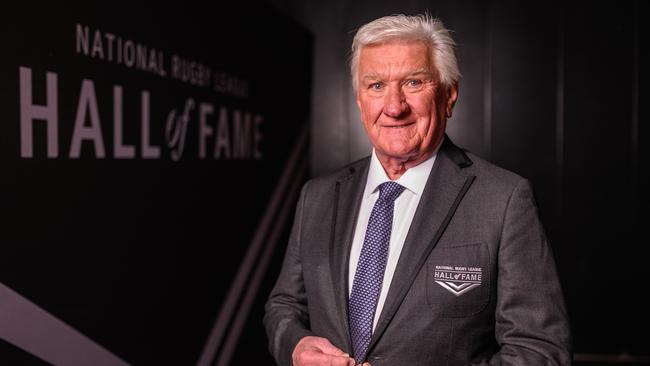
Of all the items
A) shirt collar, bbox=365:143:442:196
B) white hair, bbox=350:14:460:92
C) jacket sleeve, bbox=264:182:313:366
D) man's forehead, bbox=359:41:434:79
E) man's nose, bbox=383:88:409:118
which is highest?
white hair, bbox=350:14:460:92

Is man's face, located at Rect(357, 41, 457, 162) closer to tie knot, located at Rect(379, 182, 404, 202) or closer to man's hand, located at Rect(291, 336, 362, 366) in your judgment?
tie knot, located at Rect(379, 182, 404, 202)

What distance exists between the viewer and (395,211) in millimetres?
1424

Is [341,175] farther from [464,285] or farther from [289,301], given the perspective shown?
[464,285]

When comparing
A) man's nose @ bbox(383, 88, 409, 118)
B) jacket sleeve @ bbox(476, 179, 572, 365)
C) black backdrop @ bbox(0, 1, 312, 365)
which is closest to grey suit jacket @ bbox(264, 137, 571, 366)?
jacket sleeve @ bbox(476, 179, 572, 365)

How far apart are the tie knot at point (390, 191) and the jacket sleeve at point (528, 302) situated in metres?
0.26

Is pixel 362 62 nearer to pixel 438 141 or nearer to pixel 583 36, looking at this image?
pixel 438 141

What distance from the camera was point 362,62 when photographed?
55.6 inches

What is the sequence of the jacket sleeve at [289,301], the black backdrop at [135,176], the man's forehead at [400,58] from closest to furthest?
the man's forehead at [400,58]
the jacket sleeve at [289,301]
the black backdrop at [135,176]

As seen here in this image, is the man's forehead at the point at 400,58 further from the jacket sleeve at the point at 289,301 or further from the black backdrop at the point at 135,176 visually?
the black backdrop at the point at 135,176

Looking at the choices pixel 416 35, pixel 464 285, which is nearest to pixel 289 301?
pixel 464 285

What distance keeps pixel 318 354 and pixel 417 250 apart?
0.94ft

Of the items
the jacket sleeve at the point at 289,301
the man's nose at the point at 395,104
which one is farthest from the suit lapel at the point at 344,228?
the man's nose at the point at 395,104

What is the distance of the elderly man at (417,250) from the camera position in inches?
49.4

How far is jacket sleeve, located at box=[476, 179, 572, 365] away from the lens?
1227 millimetres
